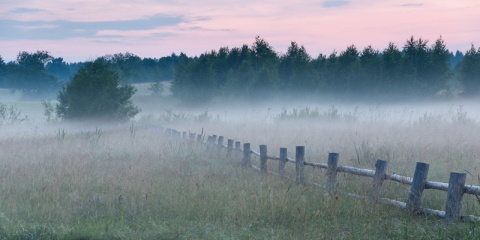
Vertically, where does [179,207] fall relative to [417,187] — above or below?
below

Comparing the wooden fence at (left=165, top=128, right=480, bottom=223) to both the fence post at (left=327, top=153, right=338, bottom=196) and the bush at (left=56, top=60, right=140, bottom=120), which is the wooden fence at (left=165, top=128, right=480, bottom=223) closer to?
the fence post at (left=327, top=153, right=338, bottom=196)

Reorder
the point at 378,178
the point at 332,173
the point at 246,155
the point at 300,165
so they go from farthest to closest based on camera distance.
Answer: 1. the point at 246,155
2. the point at 300,165
3. the point at 332,173
4. the point at 378,178

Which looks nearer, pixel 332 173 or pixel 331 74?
pixel 332 173

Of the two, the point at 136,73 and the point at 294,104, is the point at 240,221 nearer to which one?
the point at 294,104

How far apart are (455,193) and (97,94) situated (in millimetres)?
36079

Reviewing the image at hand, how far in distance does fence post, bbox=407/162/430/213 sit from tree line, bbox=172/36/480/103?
6212cm

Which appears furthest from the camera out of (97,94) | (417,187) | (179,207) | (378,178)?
(97,94)

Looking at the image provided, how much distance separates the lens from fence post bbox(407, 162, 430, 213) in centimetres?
976

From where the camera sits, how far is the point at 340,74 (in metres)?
76.7

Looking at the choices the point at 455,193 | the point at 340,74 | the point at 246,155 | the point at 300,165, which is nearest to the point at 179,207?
the point at 300,165

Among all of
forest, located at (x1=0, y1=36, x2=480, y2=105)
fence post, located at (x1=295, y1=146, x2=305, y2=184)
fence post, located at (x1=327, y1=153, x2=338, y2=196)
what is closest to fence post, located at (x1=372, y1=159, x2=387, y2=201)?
fence post, located at (x1=327, y1=153, x2=338, y2=196)

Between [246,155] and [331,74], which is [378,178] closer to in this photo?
[246,155]

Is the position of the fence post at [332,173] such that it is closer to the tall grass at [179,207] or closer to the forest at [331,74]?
the tall grass at [179,207]

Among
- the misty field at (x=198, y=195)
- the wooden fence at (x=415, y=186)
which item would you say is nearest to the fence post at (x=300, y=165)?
the wooden fence at (x=415, y=186)
